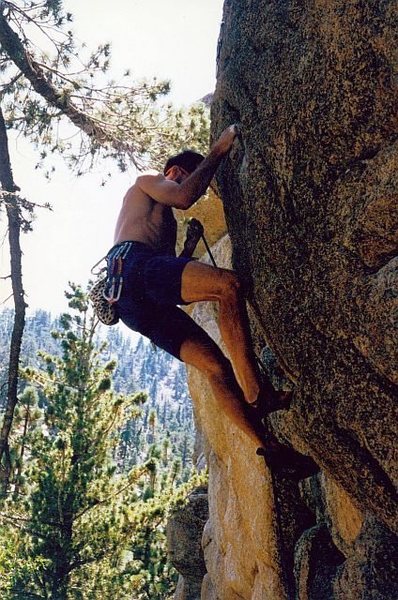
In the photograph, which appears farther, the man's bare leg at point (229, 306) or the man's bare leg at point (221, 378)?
the man's bare leg at point (221, 378)

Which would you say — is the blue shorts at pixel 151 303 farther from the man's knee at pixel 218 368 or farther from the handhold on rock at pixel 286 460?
the handhold on rock at pixel 286 460

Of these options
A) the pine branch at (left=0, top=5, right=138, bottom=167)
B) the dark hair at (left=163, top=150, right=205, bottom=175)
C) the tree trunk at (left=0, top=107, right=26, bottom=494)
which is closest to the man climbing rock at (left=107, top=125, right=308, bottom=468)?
the dark hair at (left=163, top=150, right=205, bottom=175)

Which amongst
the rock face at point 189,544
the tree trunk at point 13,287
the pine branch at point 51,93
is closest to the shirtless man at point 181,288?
the tree trunk at point 13,287

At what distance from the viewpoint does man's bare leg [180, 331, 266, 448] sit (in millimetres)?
3945

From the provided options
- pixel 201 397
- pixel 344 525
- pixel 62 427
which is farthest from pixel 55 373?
pixel 344 525

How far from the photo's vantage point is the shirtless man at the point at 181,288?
3844 mm

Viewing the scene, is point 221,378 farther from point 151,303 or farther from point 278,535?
point 278,535

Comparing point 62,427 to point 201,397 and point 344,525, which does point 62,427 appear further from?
point 344,525

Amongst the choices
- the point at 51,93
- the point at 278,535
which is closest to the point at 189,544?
the point at 278,535

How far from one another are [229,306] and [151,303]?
58cm

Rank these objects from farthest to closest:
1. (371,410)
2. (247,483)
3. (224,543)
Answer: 1. (224,543)
2. (247,483)
3. (371,410)

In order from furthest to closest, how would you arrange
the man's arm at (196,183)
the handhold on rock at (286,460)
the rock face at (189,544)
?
the rock face at (189,544) → the handhold on rock at (286,460) → the man's arm at (196,183)

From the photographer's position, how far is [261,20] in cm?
361

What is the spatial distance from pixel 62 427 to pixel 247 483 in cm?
888
